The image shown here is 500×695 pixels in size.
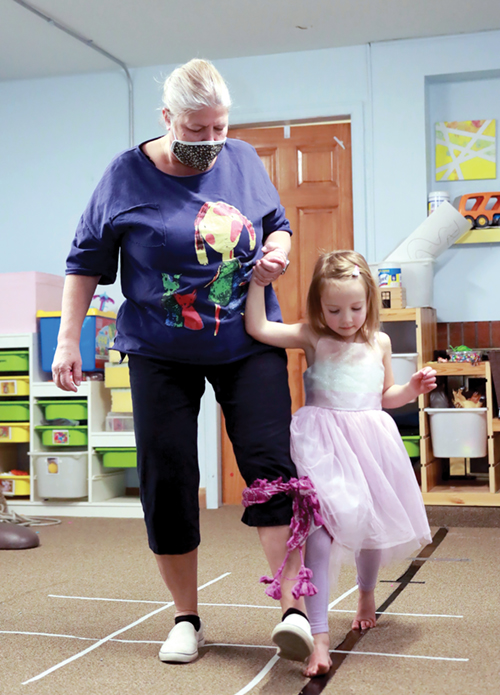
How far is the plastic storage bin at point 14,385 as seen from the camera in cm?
395

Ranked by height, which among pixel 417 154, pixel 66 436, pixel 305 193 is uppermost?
pixel 417 154

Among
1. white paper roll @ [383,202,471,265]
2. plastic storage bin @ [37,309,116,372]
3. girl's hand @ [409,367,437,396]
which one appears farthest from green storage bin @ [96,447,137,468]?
girl's hand @ [409,367,437,396]

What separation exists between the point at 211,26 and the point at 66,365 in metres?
2.64

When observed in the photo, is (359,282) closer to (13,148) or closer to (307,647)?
(307,647)

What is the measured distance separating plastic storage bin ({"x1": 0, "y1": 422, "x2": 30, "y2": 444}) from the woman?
250 cm

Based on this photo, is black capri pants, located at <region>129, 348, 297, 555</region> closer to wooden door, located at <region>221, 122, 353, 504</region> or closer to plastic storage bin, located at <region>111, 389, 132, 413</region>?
plastic storage bin, located at <region>111, 389, 132, 413</region>

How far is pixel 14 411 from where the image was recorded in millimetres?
3984

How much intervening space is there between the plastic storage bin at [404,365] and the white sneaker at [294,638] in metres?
2.17

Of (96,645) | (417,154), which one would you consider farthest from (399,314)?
(96,645)

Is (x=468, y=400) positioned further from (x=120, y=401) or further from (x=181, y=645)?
(x=181, y=645)

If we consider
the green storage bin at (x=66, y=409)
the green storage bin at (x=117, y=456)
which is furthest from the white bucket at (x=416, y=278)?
the green storage bin at (x=66, y=409)

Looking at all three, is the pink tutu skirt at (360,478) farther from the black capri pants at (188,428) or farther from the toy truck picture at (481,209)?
the toy truck picture at (481,209)

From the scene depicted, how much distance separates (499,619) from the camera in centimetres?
181

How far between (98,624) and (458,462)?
7.59 ft
